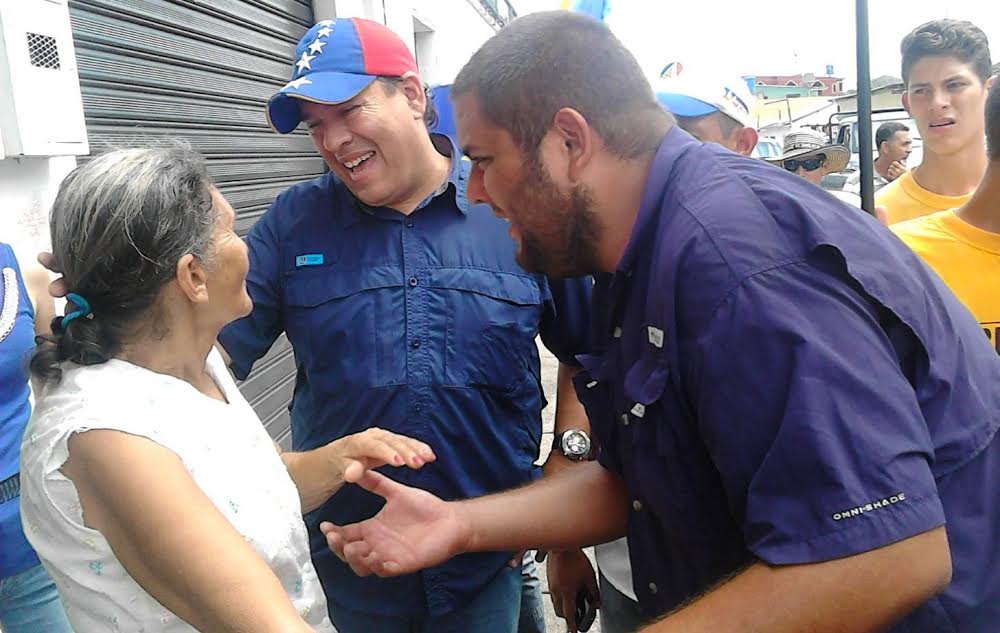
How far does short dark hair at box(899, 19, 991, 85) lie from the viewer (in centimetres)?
340

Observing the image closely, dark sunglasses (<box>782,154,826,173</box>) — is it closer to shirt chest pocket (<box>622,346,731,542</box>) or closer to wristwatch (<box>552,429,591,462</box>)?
wristwatch (<box>552,429,591,462</box>)

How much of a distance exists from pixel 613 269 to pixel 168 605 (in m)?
0.96

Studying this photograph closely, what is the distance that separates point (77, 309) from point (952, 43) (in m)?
3.51

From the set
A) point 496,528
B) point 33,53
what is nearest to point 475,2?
point 33,53

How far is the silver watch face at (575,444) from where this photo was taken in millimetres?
2350

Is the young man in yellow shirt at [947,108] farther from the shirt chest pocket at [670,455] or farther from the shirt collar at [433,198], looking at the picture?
the shirt chest pocket at [670,455]

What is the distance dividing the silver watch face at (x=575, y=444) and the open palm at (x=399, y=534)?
1.86ft

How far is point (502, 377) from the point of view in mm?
2131

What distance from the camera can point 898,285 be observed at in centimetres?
112

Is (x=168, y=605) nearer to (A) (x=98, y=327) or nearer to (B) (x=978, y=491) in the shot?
(A) (x=98, y=327)

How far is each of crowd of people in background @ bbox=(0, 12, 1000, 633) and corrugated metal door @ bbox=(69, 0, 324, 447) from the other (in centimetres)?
96

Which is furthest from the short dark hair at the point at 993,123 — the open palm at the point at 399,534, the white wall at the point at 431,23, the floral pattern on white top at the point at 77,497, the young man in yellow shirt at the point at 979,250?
the white wall at the point at 431,23

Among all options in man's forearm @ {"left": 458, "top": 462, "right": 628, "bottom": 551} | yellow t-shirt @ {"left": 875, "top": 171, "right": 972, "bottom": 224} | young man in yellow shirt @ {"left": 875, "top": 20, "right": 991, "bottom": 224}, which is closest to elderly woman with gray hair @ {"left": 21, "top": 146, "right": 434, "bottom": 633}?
man's forearm @ {"left": 458, "top": 462, "right": 628, "bottom": 551}

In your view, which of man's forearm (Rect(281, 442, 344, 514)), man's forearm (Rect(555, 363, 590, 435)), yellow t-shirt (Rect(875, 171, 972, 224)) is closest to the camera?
man's forearm (Rect(281, 442, 344, 514))
